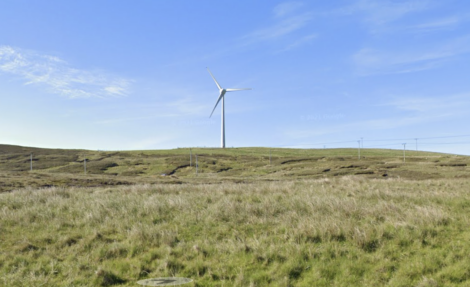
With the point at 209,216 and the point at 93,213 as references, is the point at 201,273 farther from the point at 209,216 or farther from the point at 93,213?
the point at 93,213

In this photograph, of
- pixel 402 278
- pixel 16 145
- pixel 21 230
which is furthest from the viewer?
pixel 16 145

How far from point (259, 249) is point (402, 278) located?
351 centimetres

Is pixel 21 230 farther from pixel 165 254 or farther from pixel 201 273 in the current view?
pixel 201 273

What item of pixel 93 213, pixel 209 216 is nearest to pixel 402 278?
pixel 209 216

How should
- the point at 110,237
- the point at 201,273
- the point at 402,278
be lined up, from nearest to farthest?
1. the point at 402,278
2. the point at 201,273
3. the point at 110,237

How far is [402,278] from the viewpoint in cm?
813

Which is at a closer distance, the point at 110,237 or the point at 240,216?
the point at 110,237

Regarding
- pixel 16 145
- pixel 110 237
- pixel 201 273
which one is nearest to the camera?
pixel 201 273

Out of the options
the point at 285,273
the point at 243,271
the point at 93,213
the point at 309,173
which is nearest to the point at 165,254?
the point at 243,271

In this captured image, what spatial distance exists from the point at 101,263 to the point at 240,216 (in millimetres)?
5191

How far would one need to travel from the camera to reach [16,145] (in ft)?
404

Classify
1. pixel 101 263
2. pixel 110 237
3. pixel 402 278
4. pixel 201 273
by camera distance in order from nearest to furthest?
pixel 402 278 → pixel 201 273 → pixel 101 263 → pixel 110 237

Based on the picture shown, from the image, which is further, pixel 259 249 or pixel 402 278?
pixel 259 249

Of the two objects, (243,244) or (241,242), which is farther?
(241,242)
